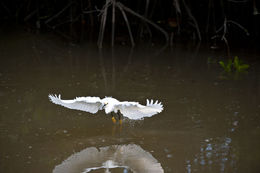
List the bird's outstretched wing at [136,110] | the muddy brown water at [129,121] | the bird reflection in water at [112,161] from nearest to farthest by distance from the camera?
the bird reflection in water at [112,161] → the muddy brown water at [129,121] → the bird's outstretched wing at [136,110]

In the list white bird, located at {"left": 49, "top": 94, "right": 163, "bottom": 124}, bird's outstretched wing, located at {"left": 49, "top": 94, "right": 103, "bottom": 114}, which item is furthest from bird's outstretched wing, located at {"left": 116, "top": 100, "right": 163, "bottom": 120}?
bird's outstretched wing, located at {"left": 49, "top": 94, "right": 103, "bottom": 114}

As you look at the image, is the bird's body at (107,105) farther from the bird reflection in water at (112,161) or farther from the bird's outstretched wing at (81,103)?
the bird reflection in water at (112,161)

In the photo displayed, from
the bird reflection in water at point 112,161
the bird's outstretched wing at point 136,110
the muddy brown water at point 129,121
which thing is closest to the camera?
the bird reflection in water at point 112,161

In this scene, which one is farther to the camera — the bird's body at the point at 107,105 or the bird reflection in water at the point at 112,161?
the bird's body at the point at 107,105

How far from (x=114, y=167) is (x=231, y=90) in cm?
238

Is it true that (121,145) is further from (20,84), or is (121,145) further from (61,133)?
(20,84)

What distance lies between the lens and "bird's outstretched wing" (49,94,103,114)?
389 cm

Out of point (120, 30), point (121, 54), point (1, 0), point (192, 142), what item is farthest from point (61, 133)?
point (1, 0)

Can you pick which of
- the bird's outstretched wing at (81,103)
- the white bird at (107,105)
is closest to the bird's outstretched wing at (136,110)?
the white bird at (107,105)

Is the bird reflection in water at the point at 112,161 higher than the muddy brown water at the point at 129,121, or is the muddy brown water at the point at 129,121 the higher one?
the muddy brown water at the point at 129,121

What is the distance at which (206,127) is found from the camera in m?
4.28

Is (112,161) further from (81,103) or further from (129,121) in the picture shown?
(129,121)

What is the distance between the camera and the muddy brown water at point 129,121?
362 cm

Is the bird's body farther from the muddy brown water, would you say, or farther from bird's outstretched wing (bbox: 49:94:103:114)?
the muddy brown water
